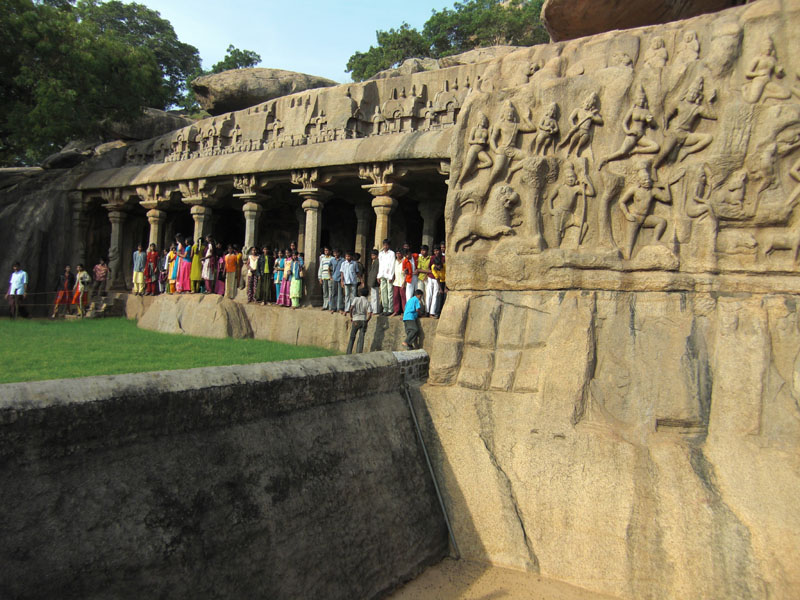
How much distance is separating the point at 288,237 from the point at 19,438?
13.6m

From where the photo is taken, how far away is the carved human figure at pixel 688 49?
5.32m

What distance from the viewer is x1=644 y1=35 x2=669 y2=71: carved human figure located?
5438 millimetres

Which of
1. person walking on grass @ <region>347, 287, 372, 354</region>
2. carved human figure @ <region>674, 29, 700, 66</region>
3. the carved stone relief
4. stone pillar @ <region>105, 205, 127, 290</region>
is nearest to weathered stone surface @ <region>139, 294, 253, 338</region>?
person walking on grass @ <region>347, 287, 372, 354</region>

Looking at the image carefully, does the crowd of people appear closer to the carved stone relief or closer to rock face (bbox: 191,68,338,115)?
the carved stone relief

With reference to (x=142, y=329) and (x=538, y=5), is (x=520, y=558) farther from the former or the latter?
(x=538, y=5)

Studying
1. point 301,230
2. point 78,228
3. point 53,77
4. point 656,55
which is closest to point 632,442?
point 656,55

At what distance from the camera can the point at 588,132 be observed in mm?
5574

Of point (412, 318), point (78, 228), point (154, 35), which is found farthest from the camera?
point (154, 35)

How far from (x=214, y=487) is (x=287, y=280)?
750cm

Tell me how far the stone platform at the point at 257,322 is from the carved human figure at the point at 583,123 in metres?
4.00

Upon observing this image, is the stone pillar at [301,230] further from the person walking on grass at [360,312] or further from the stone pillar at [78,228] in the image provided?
the person walking on grass at [360,312]

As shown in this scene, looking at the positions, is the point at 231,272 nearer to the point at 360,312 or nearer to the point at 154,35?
the point at 360,312

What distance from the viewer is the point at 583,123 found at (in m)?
5.54

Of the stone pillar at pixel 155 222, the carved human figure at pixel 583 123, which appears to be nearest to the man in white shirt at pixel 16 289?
the stone pillar at pixel 155 222
